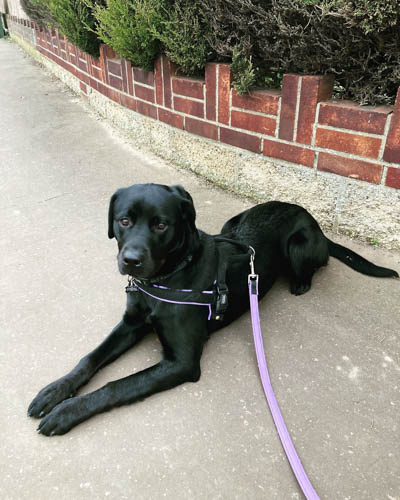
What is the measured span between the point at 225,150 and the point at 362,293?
194 centimetres

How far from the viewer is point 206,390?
215cm

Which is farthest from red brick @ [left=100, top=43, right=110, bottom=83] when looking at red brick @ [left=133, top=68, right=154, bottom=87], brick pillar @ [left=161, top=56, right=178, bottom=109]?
brick pillar @ [left=161, top=56, right=178, bottom=109]

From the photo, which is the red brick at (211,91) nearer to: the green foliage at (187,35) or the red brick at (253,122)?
the green foliage at (187,35)

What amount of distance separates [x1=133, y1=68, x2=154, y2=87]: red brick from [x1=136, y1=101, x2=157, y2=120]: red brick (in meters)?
0.24

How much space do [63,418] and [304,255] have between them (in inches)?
66.5

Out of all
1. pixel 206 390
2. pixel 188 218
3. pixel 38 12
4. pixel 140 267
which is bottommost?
pixel 206 390

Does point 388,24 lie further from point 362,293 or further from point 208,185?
point 208,185

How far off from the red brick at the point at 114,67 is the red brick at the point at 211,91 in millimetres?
1987

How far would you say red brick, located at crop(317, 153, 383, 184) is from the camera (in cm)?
304

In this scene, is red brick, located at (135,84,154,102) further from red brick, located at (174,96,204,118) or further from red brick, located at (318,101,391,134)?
red brick, located at (318,101,391,134)

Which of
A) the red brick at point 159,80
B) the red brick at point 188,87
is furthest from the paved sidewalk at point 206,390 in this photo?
the red brick at point 159,80

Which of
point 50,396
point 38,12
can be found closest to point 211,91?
point 50,396

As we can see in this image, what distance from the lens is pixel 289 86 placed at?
327cm

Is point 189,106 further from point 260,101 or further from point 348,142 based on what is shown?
point 348,142
